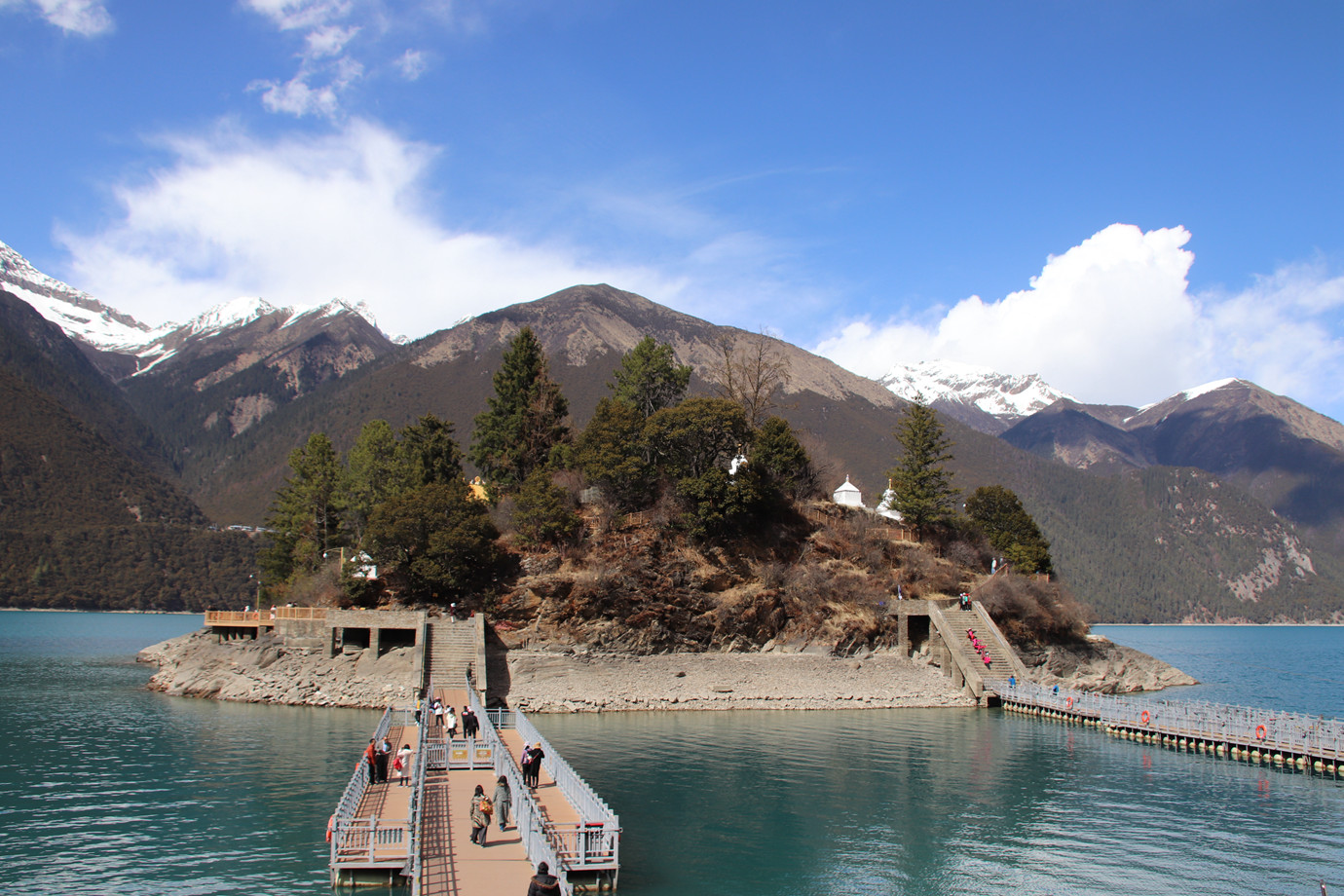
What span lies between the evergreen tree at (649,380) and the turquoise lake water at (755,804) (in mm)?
28445

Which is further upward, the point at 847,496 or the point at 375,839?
the point at 847,496

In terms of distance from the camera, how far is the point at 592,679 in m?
51.8

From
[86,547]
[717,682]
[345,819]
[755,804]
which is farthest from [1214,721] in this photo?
[86,547]

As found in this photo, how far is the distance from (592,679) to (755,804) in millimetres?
24244

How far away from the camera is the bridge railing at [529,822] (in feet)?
57.8

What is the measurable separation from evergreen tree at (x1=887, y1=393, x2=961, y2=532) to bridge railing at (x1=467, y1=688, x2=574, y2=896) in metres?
48.6

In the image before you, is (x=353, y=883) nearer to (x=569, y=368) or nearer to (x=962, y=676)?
(x=962, y=676)

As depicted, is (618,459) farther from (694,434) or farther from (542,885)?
(542,885)

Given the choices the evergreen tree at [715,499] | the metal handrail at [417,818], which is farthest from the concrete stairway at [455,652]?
the metal handrail at [417,818]

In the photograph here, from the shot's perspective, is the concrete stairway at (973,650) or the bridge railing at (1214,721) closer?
the bridge railing at (1214,721)

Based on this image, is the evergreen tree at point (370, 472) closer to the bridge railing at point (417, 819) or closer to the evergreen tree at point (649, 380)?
the evergreen tree at point (649, 380)

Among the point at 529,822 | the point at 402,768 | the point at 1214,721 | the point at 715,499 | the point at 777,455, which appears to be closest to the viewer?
the point at 529,822

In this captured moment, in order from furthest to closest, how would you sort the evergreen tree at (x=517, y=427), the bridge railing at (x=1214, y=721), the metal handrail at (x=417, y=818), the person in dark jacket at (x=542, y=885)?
the evergreen tree at (x=517, y=427)
the bridge railing at (x=1214, y=721)
the metal handrail at (x=417, y=818)
the person in dark jacket at (x=542, y=885)

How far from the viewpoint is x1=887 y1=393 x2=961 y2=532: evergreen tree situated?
70188 mm
